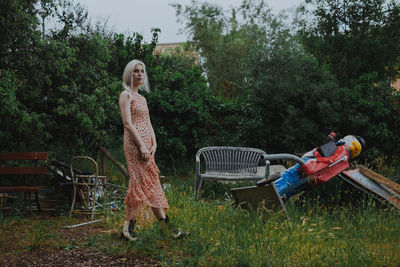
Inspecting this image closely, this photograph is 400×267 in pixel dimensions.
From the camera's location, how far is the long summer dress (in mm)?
4543

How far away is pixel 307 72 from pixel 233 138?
2.36 metres

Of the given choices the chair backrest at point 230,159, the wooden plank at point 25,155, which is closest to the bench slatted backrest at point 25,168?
the wooden plank at point 25,155

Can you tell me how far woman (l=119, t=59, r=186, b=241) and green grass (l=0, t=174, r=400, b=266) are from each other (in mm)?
265

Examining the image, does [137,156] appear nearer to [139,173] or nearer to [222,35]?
[139,173]

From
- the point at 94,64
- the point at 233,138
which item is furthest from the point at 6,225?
the point at 233,138

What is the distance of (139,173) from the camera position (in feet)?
14.9

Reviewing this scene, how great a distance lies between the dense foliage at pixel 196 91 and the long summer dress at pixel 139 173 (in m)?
2.25

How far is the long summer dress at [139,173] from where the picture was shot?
4.54m

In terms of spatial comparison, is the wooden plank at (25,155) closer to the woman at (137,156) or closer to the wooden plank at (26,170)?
the wooden plank at (26,170)

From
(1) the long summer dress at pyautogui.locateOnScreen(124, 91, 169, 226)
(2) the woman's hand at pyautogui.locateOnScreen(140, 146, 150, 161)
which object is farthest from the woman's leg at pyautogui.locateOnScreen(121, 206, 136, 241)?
(2) the woman's hand at pyautogui.locateOnScreen(140, 146, 150, 161)

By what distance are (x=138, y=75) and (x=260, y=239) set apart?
2.12 metres

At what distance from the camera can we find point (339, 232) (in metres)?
4.88

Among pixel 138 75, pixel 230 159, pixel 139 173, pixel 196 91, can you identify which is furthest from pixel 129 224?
pixel 196 91

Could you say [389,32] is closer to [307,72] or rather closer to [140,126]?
[307,72]
